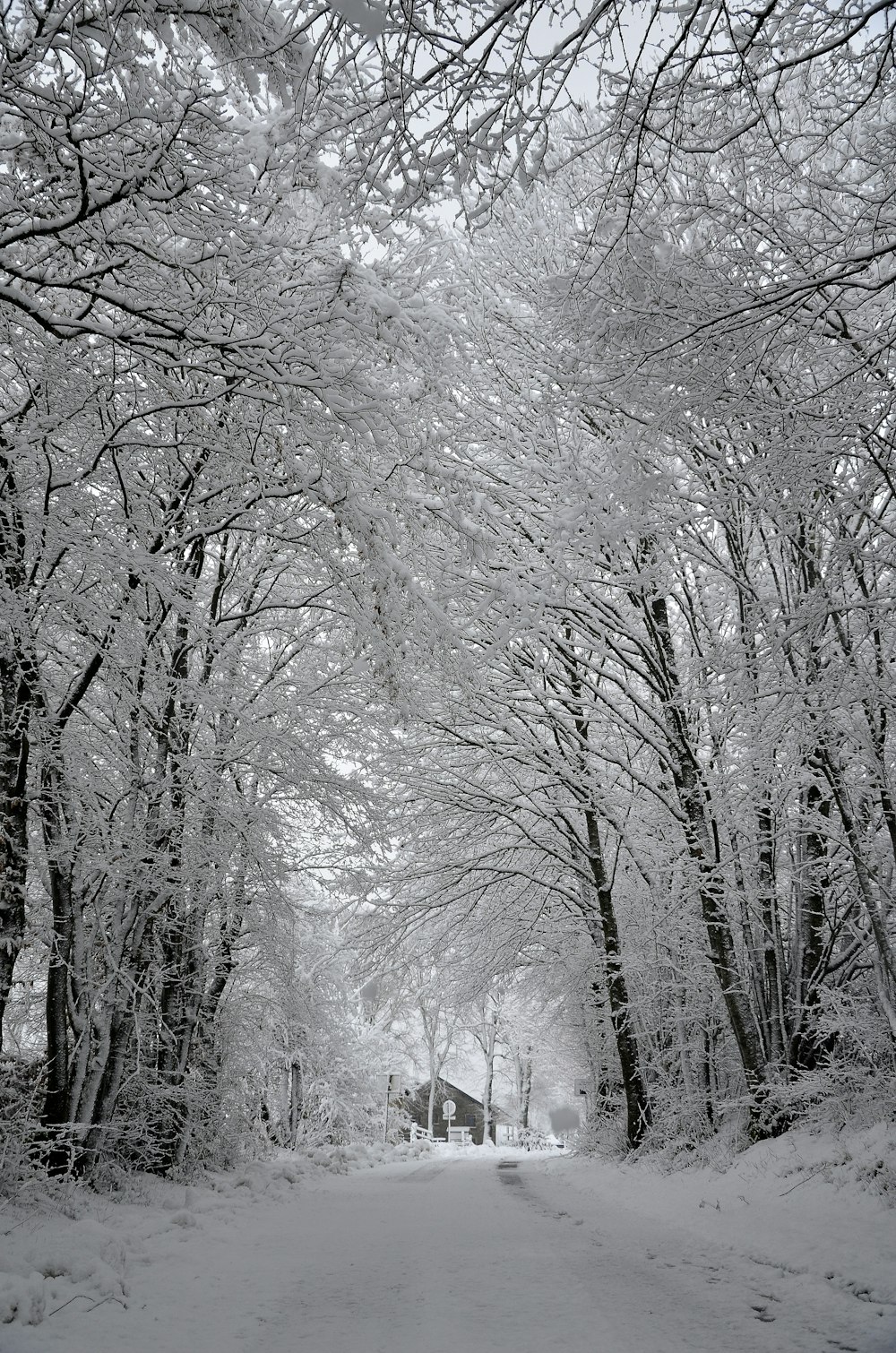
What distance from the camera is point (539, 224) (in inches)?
368

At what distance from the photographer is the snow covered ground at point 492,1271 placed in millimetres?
3436

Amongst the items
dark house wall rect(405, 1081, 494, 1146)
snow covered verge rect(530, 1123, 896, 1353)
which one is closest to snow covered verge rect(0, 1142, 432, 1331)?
snow covered verge rect(530, 1123, 896, 1353)

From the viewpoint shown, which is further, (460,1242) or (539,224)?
(539,224)

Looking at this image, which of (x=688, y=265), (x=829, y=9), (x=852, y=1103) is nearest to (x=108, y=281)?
(x=688, y=265)

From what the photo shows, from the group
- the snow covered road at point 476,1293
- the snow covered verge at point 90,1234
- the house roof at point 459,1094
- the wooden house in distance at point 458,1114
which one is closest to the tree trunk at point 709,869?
the snow covered road at point 476,1293

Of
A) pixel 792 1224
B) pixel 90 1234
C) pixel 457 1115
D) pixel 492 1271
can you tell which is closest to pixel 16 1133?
pixel 90 1234

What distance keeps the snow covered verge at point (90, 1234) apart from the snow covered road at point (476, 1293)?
0.10 metres

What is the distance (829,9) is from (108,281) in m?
4.47

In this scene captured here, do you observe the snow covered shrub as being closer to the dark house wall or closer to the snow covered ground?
the snow covered ground

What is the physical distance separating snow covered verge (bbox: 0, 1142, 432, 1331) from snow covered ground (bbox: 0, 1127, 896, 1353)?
2 cm

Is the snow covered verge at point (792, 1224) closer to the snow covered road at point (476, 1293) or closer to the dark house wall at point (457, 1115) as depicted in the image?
the snow covered road at point (476, 1293)

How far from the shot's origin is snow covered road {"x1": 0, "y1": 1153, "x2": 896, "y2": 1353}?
3.35 metres

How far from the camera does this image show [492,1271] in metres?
4.88

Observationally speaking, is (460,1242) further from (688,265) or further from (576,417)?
(576,417)
